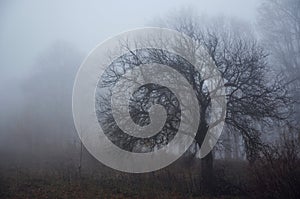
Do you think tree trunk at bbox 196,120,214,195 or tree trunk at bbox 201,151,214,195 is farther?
tree trunk at bbox 196,120,214,195

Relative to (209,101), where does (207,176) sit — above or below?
below

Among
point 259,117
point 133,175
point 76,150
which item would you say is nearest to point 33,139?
point 76,150

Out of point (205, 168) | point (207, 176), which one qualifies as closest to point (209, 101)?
point (205, 168)

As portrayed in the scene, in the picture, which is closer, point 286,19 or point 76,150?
point 286,19

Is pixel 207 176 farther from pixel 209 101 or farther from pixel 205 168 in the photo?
pixel 209 101

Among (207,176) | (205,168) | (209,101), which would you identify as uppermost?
(209,101)

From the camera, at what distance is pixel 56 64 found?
3127 centimetres

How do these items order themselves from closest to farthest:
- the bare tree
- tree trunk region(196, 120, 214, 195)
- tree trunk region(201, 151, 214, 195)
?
tree trunk region(201, 151, 214, 195) < tree trunk region(196, 120, 214, 195) < the bare tree

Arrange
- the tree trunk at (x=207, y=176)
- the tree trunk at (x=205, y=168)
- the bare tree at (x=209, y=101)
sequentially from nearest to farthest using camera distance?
the tree trunk at (x=207, y=176) < the tree trunk at (x=205, y=168) < the bare tree at (x=209, y=101)

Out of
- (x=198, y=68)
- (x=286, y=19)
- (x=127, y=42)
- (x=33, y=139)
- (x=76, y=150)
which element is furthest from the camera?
(x=33, y=139)

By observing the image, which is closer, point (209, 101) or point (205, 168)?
point (205, 168)

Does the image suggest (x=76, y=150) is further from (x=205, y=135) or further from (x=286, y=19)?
(x=286, y=19)

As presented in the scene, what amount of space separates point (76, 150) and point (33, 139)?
5048mm

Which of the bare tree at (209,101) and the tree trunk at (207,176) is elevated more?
the bare tree at (209,101)
